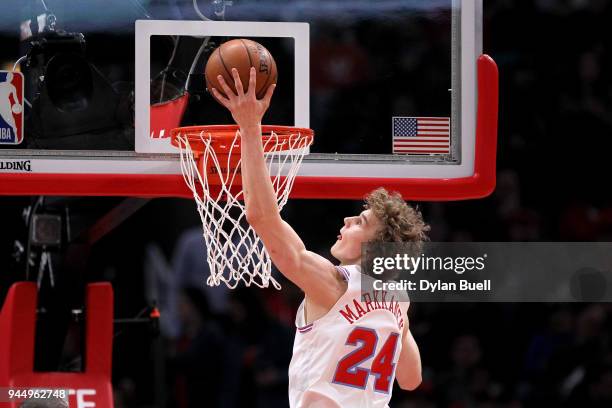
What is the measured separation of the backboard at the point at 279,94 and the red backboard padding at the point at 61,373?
80cm

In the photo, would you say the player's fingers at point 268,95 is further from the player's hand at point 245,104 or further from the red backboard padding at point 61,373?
the red backboard padding at point 61,373

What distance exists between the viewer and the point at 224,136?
3.96m

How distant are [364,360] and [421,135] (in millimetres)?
1290

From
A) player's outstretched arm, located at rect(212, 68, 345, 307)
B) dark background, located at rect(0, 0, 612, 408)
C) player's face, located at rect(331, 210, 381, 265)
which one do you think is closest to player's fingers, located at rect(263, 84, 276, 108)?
player's outstretched arm, located at rect(212, 68, 345, 307)

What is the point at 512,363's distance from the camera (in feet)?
22.6

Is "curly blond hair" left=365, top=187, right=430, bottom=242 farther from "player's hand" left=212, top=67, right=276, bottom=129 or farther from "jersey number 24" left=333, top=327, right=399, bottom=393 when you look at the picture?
"player's hand" left=212, top=67, right=276, bottom=129

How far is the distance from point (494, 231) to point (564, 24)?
152 cm

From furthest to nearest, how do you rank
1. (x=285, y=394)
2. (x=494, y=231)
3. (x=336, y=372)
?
(x=494, y=231)
(x=285, y=394)
(x=336, y=372)

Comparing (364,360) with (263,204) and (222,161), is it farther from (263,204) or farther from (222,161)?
(222,161)

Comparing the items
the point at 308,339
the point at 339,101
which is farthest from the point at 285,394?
the point at 308,339

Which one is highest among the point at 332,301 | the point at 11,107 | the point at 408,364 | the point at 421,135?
the point at 11,107

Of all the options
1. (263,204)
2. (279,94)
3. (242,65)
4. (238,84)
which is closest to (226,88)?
(238,84)

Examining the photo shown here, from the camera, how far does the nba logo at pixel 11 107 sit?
13.8 feet

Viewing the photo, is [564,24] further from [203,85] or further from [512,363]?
[203,85]
